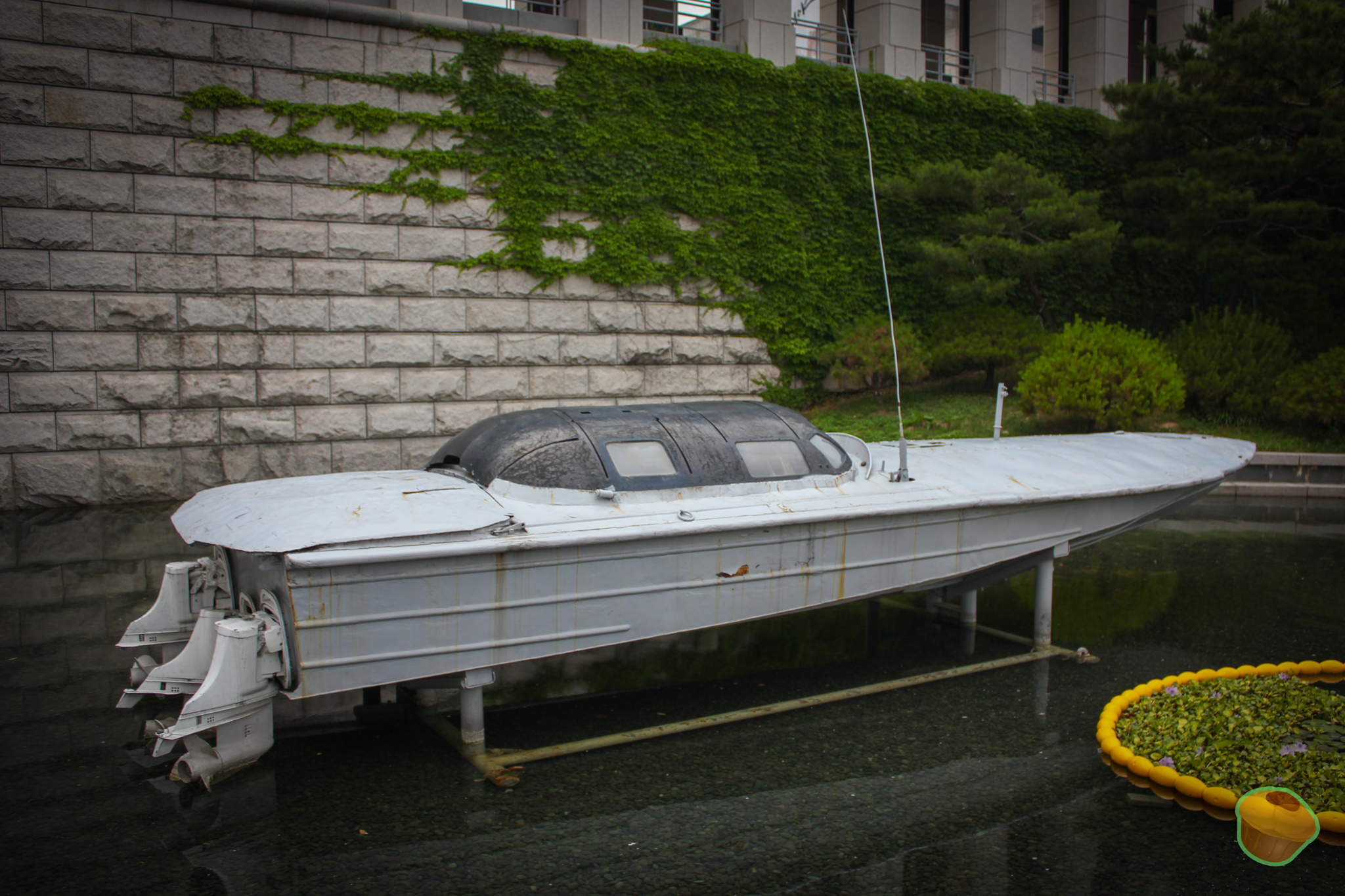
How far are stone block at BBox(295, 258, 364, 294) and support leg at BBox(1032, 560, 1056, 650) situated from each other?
836 centimetres

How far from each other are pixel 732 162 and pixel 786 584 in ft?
32.1

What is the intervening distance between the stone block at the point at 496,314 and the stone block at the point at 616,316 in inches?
37.8

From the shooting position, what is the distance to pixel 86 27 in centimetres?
→ 928

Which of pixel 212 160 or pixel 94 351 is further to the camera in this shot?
pixel 212 160

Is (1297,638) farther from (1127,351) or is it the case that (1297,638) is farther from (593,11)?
(593,11)

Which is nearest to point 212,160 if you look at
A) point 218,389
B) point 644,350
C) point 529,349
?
point 218,389

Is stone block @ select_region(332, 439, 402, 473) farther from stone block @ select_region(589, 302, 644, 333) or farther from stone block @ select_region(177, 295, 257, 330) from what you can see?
stone block @ select_region(589, 302, 644, 333)

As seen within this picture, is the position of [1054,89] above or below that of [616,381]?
above

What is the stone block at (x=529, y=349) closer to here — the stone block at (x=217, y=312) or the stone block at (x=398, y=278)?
the stone block at (x=398, y=278)

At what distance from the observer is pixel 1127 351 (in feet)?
36.8

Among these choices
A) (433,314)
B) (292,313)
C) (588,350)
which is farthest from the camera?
(588,350)

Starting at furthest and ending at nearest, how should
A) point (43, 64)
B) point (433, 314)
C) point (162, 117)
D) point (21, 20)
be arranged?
point (433, 314), point (162, 117), point (43, 64), point (21, 20)

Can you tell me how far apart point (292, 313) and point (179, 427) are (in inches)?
69.1

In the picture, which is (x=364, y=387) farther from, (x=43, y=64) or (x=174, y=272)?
(x=43, y=64)
